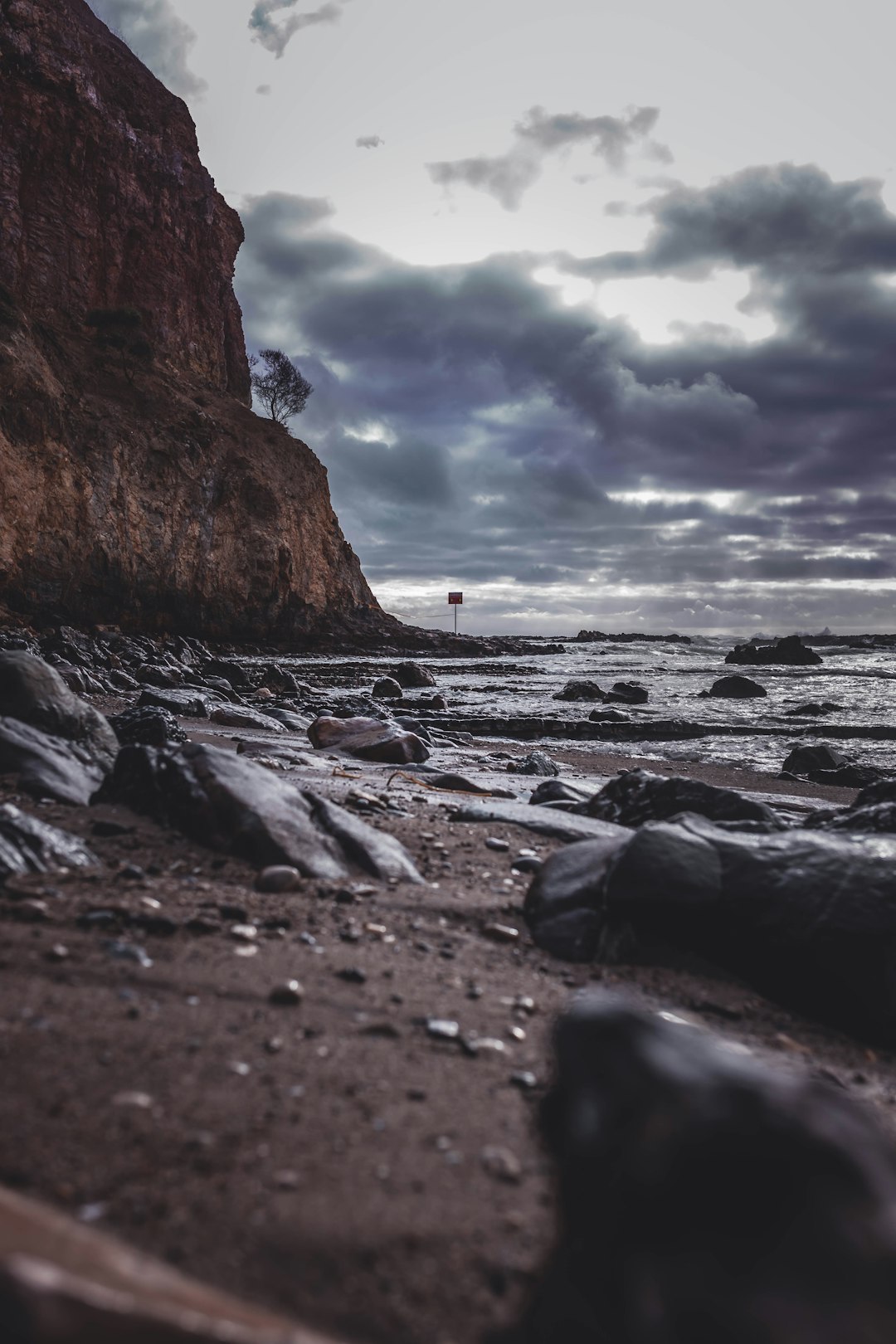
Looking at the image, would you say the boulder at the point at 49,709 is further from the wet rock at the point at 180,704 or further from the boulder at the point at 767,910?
the wet rock at the point at 180,704

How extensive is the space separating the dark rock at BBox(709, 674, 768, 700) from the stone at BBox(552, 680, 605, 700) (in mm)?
2630

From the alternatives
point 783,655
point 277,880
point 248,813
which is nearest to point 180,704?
point 248,813

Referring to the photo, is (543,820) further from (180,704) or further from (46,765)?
(180,704)

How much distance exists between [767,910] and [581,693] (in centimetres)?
1212

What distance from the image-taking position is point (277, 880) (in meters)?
2.17

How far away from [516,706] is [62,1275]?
38.2 ft

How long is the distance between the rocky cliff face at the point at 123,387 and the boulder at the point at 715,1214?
19543 millimetres

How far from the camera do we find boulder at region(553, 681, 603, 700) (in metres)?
13.7

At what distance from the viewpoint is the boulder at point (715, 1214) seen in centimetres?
70

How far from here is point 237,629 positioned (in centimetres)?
2545

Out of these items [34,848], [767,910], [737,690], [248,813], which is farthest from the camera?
[737,690]

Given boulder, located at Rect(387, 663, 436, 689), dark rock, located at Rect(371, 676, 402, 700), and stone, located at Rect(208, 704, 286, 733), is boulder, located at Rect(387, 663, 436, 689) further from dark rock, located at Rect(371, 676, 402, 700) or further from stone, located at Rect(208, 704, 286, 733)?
stone, located at Rect(208, 704, 286, 733)

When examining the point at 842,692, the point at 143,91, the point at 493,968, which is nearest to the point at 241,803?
the point at 493,968

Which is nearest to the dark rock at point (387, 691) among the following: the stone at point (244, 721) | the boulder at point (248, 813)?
the stone at point (244, 721)
